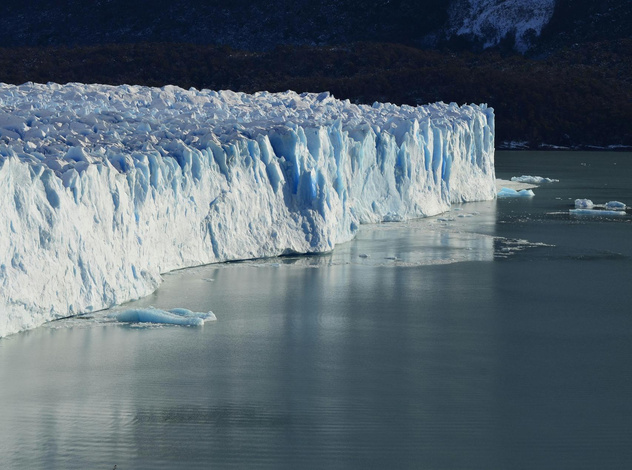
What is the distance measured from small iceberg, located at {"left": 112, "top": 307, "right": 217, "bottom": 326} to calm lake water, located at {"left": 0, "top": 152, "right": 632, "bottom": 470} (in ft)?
0.42

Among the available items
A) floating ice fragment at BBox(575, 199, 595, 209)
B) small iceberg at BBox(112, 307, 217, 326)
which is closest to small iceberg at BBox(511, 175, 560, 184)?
floating ice fragment at BBox(575, 199, 595, 209)

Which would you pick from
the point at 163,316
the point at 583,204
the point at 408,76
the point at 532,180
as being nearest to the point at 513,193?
the point at 583,204

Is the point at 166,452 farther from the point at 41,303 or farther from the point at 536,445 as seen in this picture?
the point at 41,303

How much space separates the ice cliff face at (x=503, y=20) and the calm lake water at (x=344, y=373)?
37468mm

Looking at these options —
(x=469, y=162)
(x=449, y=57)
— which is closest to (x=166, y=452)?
(x=469, y=162)

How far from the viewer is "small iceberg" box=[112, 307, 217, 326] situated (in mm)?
8008

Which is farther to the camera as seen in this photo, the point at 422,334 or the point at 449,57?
the point at 449,57

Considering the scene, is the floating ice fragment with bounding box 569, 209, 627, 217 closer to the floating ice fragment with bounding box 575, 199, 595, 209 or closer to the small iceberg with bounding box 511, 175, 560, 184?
the floating ice fragment with bounding box 575, 199, 595, 209

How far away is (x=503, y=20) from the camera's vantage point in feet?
159

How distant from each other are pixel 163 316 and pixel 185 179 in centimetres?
225

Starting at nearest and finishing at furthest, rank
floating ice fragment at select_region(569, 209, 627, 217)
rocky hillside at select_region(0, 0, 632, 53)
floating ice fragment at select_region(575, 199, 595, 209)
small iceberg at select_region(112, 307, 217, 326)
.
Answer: small iceberg at select_region(112, 307, 217, 326)
floating ice fragment at select_region(569, 209, 627, 217)
floating ice fragment at select_region(575, 199, 595, 209)
rocky hillside at select_region(0, 0, 632, 53)

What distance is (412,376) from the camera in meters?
7.12

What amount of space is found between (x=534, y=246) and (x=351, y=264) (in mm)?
2994

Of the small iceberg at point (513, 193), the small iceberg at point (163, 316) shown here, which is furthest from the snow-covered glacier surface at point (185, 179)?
the small iceberg at point (513, 193)
